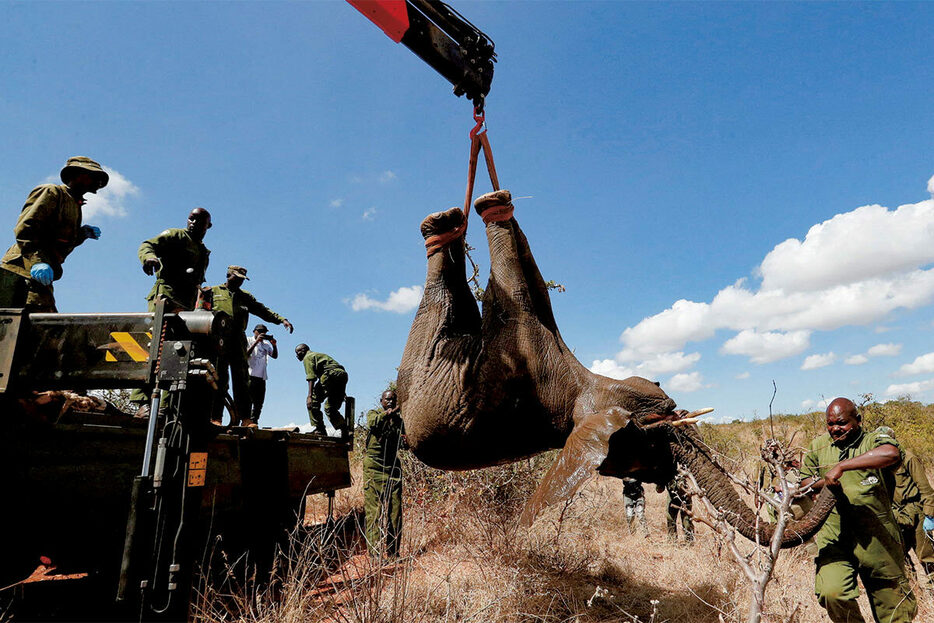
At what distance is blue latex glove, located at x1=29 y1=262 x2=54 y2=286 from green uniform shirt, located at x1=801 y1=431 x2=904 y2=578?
6.53 m

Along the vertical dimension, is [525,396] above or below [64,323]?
below

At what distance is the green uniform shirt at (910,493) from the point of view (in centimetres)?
620

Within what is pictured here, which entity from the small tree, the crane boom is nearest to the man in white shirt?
the crane boom

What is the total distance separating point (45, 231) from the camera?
4.50 metres

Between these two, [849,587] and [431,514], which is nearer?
[849,587]

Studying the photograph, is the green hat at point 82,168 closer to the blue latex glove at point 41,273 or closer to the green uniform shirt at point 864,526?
the blue latex glove at point 41,273

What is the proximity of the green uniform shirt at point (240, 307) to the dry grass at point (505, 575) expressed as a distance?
10.2 ft

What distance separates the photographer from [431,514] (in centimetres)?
680

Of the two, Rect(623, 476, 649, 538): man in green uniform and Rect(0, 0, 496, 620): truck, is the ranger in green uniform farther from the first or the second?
Rect(623, 476, 649, 538): man in green uniform

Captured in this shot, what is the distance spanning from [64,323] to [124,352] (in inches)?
15.7

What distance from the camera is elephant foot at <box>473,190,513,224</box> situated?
11.3 ft

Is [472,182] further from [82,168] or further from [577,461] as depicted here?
[82,168]

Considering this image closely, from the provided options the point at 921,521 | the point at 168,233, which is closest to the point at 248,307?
the point at 168,233

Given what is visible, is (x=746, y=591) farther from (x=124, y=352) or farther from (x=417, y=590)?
(x=124, y=352)
